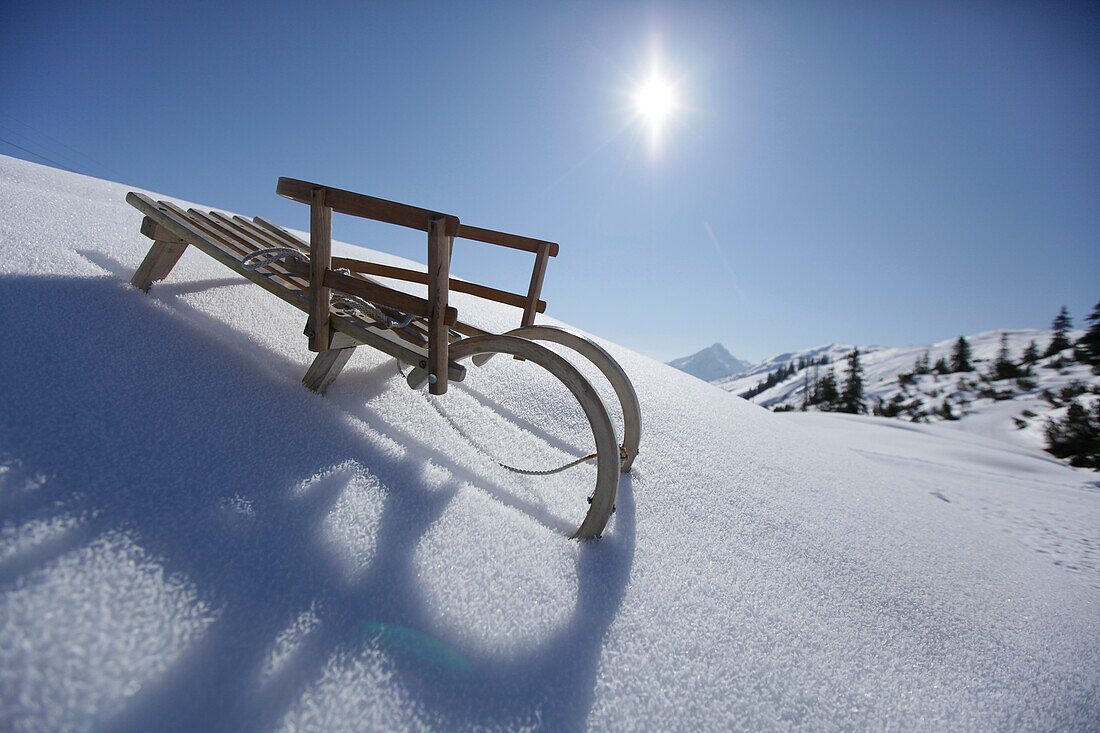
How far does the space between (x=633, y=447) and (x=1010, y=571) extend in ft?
7.82

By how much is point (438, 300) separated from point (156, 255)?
1.65m

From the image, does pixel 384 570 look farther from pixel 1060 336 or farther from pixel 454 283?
pixel 1060 336

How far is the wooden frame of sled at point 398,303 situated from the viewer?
149cm

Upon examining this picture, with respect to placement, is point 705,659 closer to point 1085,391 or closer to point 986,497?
point 986,497

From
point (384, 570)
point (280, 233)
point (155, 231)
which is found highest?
point (280, 233)

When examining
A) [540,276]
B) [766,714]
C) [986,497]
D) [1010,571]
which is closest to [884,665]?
[766,714]

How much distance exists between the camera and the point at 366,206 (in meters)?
1.54

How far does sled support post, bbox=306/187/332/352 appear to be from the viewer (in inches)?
61.9

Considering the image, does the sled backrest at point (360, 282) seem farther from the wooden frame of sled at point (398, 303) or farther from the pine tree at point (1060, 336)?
the pine tree at point (1060, 336)

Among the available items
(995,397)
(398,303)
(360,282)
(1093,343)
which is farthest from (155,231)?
(1093,343)

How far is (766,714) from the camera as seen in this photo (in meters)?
1.16

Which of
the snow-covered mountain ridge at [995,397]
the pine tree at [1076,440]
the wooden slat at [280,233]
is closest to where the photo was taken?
the wooden slat at [280,233]

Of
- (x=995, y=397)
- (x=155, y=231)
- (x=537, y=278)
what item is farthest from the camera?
(x=995, y=397)

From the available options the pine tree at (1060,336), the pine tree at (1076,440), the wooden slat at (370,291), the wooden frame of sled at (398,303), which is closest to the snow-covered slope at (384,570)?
the wooden frame of sled at (398,303)
